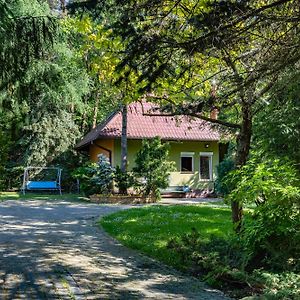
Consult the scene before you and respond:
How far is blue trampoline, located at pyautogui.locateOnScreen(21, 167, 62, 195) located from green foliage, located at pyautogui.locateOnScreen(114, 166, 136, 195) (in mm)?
5008

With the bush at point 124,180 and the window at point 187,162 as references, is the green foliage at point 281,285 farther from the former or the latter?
the window at point 187,162

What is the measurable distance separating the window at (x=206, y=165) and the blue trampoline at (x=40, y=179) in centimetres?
870

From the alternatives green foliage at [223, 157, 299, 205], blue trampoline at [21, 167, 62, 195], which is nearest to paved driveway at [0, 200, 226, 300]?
green foliage at [223, 157, 299, 205]

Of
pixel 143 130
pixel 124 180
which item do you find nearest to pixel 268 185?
pixel 124 180

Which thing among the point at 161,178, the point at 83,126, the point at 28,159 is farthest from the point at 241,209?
the point at 83,126

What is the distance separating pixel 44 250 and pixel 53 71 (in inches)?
131

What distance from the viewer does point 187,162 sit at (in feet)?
87.6

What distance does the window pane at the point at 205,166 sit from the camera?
26.9m

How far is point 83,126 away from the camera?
35.2m

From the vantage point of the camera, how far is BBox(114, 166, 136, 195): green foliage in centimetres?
2048

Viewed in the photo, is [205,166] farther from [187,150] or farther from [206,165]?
[187,150]

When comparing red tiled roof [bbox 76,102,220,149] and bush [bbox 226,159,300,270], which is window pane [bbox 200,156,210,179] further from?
bush [bbox 226,159,300,270]

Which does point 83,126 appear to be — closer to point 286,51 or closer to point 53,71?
point 53,71

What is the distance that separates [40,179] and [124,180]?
347 inches
